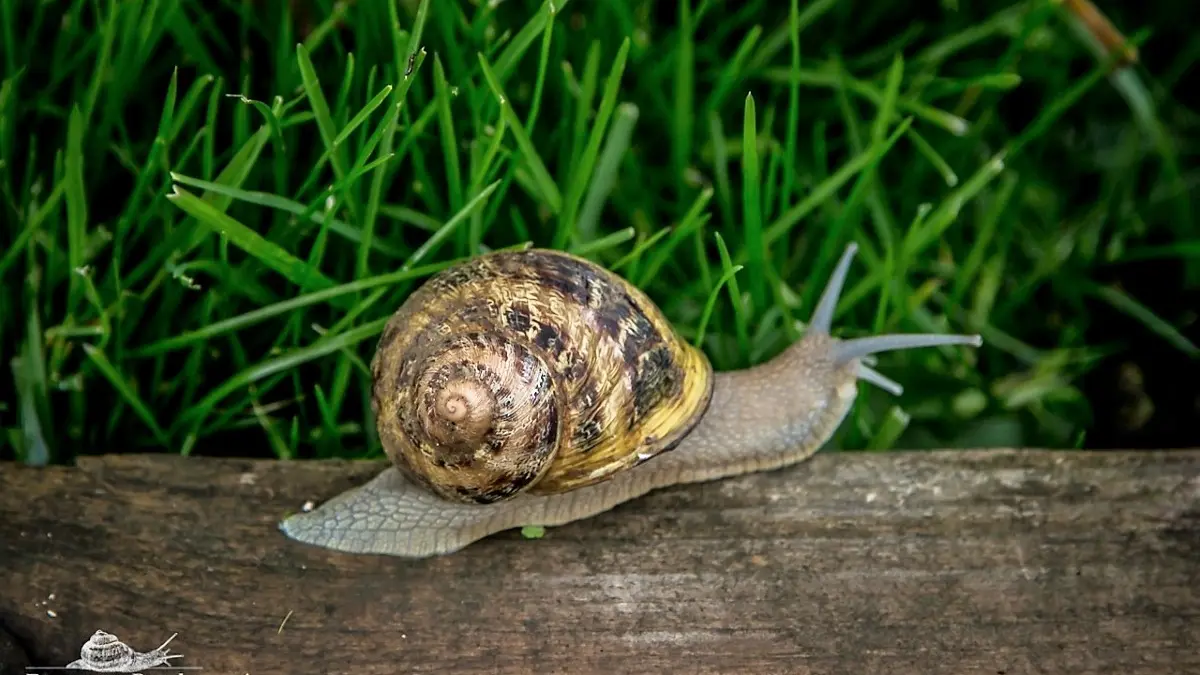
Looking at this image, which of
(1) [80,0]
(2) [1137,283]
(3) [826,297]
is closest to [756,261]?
(3) [826,297]

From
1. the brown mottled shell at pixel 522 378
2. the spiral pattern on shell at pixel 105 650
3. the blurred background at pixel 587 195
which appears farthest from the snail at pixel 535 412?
the spiral pattern on shell at pixel 105 650

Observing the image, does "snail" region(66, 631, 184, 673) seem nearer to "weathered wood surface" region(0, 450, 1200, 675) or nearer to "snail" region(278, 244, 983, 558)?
"weathered wood surface" region(0, 450, 1200, 675)

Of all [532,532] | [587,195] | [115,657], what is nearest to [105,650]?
[115,657]

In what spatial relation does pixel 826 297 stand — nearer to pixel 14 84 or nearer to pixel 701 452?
pixel 701 452

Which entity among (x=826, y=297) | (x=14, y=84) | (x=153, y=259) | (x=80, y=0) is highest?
(x=80, y=0)

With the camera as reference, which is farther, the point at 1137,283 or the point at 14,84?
the point at 1137,283
